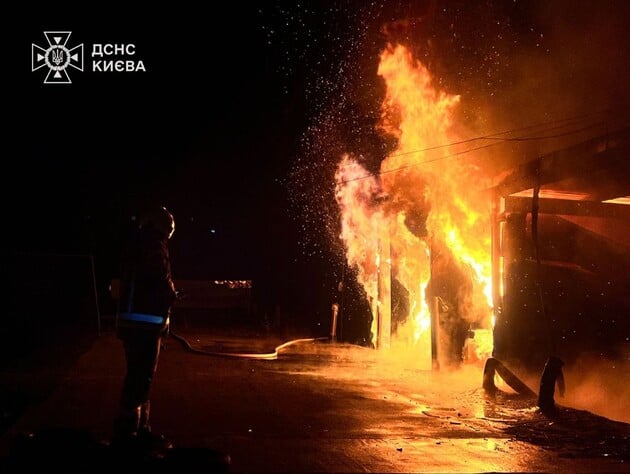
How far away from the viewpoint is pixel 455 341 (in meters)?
12.6

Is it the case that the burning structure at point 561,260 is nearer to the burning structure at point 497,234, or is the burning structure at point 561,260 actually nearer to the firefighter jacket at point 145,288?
the burning structure at point 497,234

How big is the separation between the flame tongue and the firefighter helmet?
811 centimetres

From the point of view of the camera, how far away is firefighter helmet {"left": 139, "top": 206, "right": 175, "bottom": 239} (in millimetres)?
5633

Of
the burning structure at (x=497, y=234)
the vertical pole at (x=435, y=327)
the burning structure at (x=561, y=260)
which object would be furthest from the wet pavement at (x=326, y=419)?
the burning structure at (x=561, y=260)

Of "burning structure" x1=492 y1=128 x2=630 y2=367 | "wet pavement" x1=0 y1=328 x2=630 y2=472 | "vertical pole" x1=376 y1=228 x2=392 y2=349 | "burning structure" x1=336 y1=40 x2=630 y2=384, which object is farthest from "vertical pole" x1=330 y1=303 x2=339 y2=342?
"burning structure" x1=492 y1=128 x2=630 y2=367

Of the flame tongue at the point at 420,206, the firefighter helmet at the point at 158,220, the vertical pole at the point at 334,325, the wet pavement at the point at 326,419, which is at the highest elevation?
the flame tongue at the point at 420,206

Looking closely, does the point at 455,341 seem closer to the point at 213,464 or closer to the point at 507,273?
the point at 507,273

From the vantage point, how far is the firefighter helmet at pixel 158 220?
5633 mm

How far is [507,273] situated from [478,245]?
1.96m

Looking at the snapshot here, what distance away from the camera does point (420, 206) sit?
14.5 metres

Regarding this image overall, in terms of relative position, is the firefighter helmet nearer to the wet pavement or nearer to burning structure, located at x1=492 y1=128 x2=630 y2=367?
the wet pavement

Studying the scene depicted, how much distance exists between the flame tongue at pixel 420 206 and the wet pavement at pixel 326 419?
231 centimetres

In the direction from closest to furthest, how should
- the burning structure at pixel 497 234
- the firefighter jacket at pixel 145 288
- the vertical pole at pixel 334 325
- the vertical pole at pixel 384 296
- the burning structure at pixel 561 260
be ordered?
the firefighter jacket at pixel 145 288 < the burning structure at pixel 561 260 < the burning structure at pixel 497 234 < the vertical pole at pixel 384 296 < the vertical pole at pixel 334 325

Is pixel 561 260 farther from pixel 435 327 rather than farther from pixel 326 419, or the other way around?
pixel 326 419
